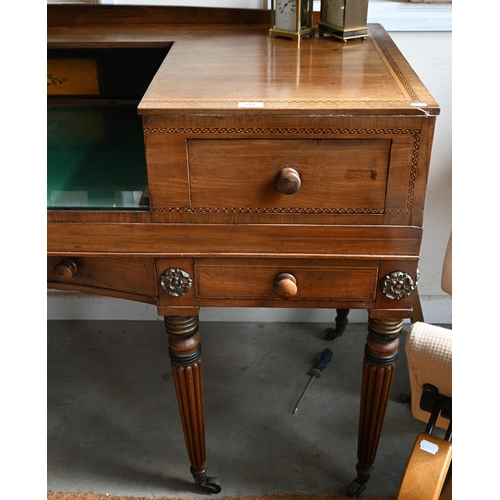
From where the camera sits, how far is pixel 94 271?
1044mm

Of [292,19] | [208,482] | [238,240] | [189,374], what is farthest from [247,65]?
[208,482]

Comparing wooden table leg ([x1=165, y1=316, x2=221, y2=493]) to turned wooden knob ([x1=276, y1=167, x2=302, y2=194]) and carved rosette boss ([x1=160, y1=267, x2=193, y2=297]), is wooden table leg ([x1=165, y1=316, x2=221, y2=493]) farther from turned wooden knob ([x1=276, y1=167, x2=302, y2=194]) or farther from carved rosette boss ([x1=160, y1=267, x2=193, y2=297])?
turned wooden knob ([x1=276, y1=167, x2=302, y2=194])

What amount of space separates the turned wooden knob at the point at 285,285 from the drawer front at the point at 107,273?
21 centimetres

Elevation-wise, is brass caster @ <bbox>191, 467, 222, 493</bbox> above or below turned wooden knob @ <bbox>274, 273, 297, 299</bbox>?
below

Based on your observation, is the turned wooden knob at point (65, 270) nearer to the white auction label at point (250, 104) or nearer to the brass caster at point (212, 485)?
the white auction label at point (250, 104)

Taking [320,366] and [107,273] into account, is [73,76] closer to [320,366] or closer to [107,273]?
[107,273]

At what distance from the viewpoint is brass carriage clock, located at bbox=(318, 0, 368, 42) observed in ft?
3.75

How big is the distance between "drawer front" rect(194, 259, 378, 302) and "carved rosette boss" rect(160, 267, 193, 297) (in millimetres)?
18

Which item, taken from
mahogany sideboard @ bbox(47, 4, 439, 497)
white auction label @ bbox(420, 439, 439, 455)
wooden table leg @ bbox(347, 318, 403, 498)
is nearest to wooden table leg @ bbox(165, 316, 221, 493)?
mahogany sideboard @ bbox(47, 4, 439, 497)

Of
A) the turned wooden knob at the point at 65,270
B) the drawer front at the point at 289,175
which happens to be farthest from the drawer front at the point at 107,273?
the drawer front at the point at 289,175

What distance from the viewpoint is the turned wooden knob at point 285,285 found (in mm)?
988

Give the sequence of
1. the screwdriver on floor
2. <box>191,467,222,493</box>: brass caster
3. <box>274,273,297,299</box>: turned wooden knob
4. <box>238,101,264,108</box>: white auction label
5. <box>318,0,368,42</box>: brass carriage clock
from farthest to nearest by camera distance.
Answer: the screwdriver on floor → <box>191,467,222,493</box>: brass caster → <box>318,0,368,42</box>: brass carriage clock → <box>274,273,297,299</box>: turned wooden knob → <box>238,101,264,108</box>: white auction label

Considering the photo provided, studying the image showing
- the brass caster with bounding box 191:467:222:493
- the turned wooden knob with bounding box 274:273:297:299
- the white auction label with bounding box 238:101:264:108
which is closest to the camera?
the white auction label with bounding box 238:101:264:108
